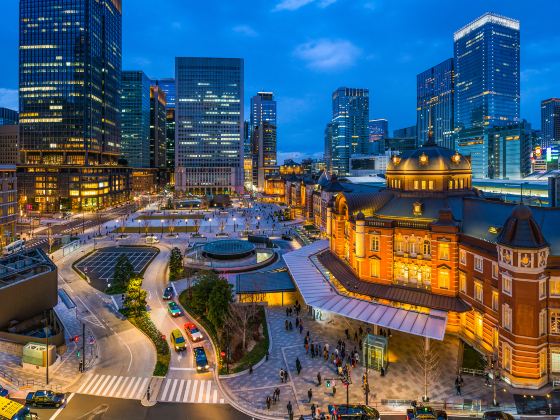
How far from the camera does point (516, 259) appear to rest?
36.5 metres

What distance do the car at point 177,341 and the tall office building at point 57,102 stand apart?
14695 centimetres

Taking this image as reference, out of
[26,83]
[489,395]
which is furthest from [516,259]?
[26,83]

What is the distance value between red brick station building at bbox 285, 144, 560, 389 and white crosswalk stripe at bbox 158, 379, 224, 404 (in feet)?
53.7

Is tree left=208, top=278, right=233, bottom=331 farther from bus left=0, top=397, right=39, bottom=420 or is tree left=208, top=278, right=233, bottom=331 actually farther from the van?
bus left=0, top=397, right=39, bottom=420

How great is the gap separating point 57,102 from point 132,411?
→ 176 meters

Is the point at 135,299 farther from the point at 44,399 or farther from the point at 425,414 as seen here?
the point at 425,414

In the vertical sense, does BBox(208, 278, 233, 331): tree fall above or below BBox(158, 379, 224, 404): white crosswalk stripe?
above

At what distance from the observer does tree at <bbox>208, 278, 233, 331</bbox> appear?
4688cm

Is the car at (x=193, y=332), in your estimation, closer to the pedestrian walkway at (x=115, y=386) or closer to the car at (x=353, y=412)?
the pedestrian walkway at (x=115, y=386)

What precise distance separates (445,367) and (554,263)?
1439 centimetres

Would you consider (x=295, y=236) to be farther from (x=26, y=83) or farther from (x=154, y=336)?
(x=26, y=83)

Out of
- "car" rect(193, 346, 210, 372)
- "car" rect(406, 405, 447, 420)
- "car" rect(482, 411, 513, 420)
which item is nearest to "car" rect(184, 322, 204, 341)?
"car" rect(193, 346, 210, 372)

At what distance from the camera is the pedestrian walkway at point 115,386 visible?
3578 centimetres

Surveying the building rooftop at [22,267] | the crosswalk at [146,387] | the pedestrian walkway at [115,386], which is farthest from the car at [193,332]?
the building rooftop at [22,267]
